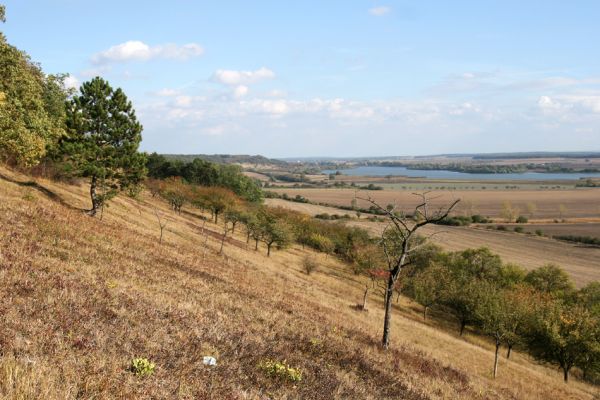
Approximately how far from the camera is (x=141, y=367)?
8.26 meters

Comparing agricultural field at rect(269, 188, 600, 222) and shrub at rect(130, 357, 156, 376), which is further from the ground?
shrub at rect(130, 357, 156, 376)

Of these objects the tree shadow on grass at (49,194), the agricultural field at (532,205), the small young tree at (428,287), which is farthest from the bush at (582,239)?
the tree shadow on grass at (49,194)

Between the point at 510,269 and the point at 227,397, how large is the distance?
7291 cm

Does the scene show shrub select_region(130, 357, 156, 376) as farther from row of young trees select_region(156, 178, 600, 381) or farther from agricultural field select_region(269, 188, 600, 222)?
agricultural field select_region(269, 188, 600, 222)

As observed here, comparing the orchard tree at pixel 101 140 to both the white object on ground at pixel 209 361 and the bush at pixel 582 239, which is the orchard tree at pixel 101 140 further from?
the bush at pixel 582 239

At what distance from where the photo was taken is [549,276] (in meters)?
65.6

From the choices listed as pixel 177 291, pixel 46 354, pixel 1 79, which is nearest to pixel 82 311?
pixel 46 354

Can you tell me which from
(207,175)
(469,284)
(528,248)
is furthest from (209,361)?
(207,175)

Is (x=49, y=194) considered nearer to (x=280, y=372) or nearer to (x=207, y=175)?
(x=280, y=372)

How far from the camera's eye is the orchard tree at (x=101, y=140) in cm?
3609

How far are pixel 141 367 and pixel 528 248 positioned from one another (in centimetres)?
11159

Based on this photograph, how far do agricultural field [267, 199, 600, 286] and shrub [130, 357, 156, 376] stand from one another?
71.3 m

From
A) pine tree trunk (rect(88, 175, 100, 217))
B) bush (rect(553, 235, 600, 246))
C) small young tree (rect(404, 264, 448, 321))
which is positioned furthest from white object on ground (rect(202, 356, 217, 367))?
bush (rect(553, 235, 600, 246))

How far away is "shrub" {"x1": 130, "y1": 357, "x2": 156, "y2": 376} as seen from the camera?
8.16 metres
